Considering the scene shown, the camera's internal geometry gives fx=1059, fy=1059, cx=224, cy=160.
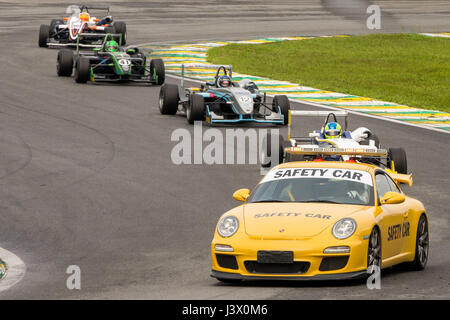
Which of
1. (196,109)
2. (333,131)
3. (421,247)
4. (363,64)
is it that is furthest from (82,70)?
(421,247)

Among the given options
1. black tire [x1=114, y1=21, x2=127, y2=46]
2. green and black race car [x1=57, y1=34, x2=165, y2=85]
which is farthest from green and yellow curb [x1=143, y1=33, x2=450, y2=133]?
green and black race car [x1=57, y1=34, x2=165, y2=85]

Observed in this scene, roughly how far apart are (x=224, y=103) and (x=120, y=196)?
8.82 m

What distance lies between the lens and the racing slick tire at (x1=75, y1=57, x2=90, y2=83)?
102ft

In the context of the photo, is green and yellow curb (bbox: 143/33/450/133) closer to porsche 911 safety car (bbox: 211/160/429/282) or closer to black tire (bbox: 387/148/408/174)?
black tire (bbox: 387/148/408/174)

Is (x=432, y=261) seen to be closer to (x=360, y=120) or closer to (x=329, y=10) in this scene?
(x=360, y=120)

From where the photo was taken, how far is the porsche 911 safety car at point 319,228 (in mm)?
10633

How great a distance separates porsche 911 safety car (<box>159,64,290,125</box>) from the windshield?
518 inches

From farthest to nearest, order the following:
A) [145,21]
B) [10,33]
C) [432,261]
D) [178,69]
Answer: [145,21] → [10,33] → [178,69] → [432,261]

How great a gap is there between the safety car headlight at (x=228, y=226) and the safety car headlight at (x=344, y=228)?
1.04 metres

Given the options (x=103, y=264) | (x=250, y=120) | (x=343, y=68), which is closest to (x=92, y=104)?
(x=250, y=120)

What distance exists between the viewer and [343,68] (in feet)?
124
